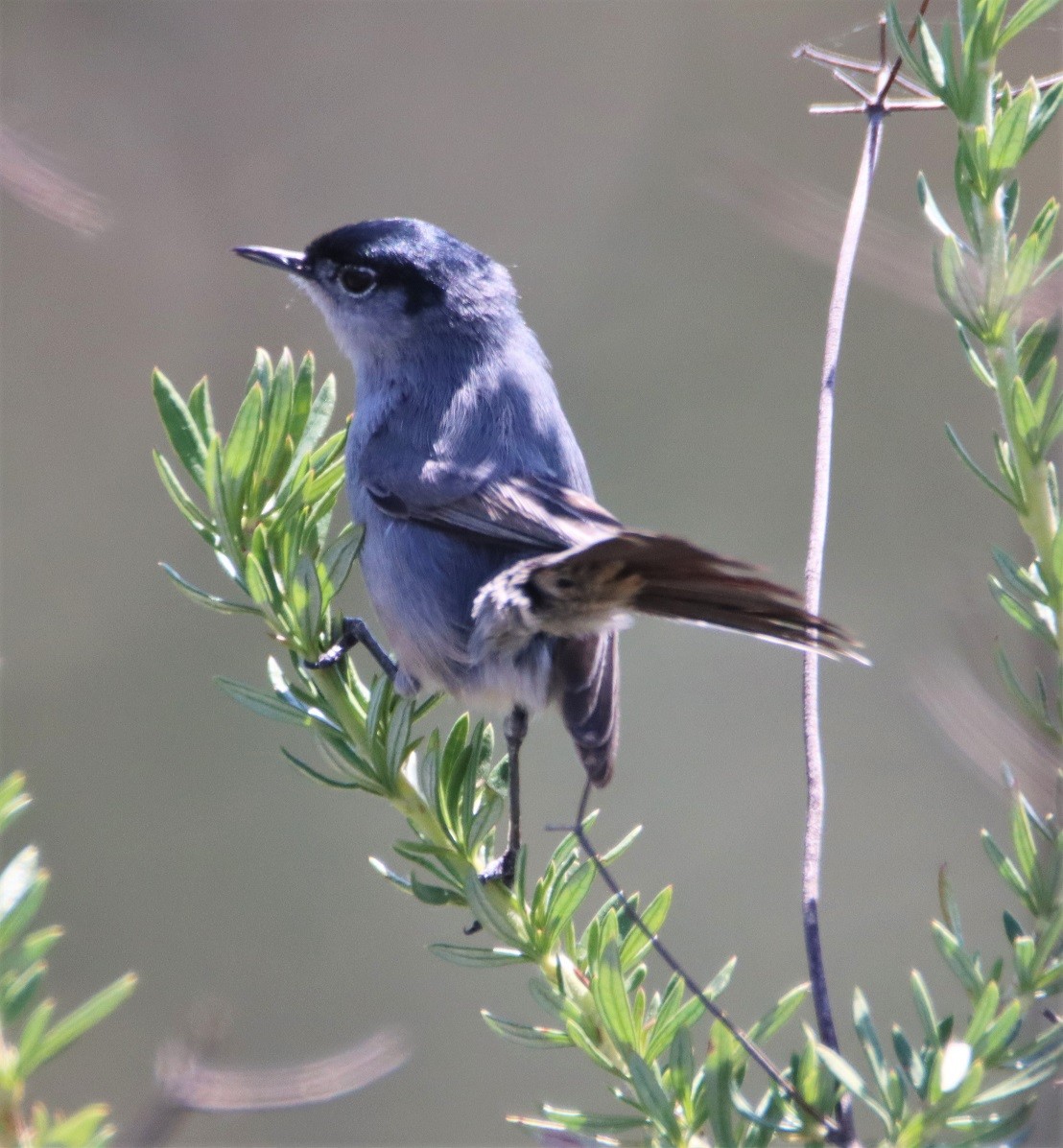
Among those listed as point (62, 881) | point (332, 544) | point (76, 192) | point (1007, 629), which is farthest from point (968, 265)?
point (62, 881)

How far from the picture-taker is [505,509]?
127 centimetres

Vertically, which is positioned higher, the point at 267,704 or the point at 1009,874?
the point at 1009,874

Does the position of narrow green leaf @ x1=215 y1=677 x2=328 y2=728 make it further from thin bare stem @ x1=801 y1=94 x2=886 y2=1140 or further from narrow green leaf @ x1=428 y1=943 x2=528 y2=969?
thin bare stem @ x1=801 y1=94 x2=886 y2=1140

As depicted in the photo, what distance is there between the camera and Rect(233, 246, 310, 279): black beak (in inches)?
60.0

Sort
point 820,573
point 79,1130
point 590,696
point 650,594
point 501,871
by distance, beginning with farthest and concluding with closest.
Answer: point 590,696, point 650,594, point 501,871, point 820,573, point 79,1130

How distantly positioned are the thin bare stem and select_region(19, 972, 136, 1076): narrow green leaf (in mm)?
235

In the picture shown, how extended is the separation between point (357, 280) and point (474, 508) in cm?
48

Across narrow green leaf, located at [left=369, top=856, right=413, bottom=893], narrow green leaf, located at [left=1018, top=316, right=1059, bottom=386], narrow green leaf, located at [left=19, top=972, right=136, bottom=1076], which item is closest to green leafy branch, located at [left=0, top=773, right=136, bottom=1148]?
narrow green leaf, located at [left=19, top=972, right=136, bottom=1076]

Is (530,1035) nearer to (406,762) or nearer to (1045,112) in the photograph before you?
(406,762)

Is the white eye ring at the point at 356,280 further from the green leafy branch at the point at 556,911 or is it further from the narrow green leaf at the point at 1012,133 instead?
the narrow green leaf at the point at 1012,133

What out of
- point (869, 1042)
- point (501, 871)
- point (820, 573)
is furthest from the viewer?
point (501, 871)

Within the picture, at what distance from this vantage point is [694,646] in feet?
9.51

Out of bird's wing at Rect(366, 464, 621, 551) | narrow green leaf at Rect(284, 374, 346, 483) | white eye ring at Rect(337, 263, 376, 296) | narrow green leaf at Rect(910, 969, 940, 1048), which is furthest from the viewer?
white eye ring at Rect(337, 263, 376, 296)

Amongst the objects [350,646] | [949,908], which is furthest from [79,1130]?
[350,646]
